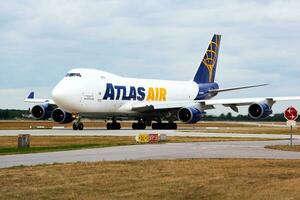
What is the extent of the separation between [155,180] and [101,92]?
41544mm

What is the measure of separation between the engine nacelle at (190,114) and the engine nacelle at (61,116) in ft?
35.0

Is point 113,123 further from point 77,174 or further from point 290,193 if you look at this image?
point 290,193

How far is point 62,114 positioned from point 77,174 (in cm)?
4462

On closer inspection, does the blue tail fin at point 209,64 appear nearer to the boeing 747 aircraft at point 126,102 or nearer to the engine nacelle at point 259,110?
the boeing 747 aircraft at point 126,102

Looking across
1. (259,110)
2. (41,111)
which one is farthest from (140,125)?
(259,110)

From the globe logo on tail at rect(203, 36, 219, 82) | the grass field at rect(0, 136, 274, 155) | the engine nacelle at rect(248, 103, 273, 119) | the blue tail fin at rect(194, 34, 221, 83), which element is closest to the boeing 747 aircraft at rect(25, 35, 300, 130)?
the engine nacelle at rect(248, 103, 273, 119)

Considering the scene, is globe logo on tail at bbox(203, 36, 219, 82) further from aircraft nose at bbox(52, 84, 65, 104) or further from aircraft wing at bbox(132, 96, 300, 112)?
aircraft nose at bbox(52, 84, 65, 104)

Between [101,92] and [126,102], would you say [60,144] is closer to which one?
[101,92]

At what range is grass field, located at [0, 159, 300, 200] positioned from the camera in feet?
43.7

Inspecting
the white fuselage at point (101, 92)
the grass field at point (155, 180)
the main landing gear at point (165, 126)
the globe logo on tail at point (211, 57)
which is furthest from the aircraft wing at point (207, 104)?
the grass field at point (155, 180)

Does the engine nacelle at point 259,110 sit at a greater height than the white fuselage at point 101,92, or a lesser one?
lesser

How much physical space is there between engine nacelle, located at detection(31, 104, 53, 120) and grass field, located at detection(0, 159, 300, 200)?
4335cm

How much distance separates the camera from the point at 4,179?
15750mm

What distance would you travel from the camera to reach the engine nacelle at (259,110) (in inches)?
2132
